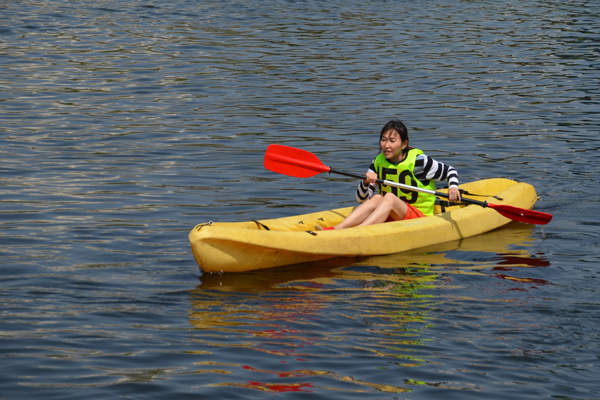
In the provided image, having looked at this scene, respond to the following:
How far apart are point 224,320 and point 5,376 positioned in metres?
1.37

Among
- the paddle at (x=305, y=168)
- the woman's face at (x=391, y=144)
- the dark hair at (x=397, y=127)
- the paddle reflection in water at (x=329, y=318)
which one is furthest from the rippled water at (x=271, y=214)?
the dark hair at (x=397, y=127)

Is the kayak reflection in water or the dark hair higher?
the dark hair

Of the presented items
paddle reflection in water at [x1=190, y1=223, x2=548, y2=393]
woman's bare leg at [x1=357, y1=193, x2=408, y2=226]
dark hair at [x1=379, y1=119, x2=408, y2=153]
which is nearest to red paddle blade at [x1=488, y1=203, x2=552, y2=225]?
paddle reflection in water at [x1=190, y1=223, x2=548, y2=393]

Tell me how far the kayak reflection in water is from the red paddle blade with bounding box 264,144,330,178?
0.54 meters

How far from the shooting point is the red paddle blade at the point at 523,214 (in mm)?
6918

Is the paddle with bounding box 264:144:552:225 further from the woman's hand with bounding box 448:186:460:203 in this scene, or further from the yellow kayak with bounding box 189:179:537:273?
the yellow kayak with bounding box 189:179:537:273

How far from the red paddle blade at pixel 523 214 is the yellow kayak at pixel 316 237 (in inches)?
10.4

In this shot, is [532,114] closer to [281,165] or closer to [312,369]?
[281,165]

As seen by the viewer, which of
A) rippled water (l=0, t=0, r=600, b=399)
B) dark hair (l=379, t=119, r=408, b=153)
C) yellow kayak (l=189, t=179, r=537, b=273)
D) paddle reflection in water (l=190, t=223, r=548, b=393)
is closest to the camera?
paddle reflection in water (l=190, t=223, r=548, b=393)

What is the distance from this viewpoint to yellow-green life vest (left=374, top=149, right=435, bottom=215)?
684cm

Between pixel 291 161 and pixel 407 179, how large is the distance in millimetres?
1100

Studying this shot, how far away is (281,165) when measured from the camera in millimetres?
7207

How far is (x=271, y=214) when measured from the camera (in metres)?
7.54

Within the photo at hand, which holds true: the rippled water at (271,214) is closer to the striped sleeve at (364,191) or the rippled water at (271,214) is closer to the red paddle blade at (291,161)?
the red paddle blade at (291,161)
